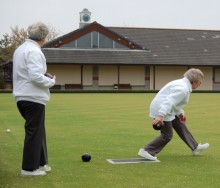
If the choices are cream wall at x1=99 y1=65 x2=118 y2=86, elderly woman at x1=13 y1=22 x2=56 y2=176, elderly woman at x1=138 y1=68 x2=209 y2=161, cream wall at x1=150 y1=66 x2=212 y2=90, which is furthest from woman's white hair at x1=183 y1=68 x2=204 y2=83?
cream wall at x1=150 y1=66 x2=212 y2=90

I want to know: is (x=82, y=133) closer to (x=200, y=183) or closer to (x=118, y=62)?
(x=200, y=183)

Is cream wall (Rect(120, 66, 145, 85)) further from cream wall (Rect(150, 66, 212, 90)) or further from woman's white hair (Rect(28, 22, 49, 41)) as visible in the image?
woman's white hair (Rect(28, 22, 49, 41))

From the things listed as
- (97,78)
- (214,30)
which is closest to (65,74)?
(97,78)

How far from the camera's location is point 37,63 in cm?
663

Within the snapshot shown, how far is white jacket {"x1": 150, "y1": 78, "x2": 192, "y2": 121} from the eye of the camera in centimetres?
778

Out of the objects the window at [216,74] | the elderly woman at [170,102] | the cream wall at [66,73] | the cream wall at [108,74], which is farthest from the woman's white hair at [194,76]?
the window at [216,74]

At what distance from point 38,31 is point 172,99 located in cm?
240

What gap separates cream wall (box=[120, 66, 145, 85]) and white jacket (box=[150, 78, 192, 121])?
43.6 metres

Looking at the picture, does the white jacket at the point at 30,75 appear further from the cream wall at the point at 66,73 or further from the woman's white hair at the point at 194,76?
the cream wall at the point at 66,73

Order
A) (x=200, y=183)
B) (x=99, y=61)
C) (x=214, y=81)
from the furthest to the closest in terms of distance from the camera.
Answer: (x=214, y=81) → (x=99, y=61) → (x=200, y=183)

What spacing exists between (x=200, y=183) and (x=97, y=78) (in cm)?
4496

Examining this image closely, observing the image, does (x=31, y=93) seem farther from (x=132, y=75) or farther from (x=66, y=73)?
(x=132, y=75)

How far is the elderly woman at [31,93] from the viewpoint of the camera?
6.61m

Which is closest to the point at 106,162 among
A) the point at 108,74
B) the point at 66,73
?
the point at 66,73
